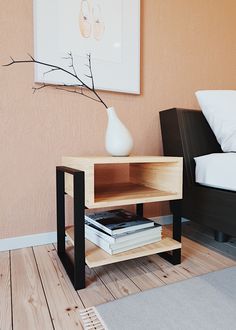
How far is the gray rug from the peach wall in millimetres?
606

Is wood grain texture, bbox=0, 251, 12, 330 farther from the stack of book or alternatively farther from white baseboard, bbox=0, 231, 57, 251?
the stack of book

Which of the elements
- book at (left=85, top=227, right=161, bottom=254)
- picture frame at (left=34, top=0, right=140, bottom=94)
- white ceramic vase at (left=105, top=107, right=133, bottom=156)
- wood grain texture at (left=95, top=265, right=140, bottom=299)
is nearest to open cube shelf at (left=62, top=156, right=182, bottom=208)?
white ceramic vase at (left=105, top=107, right=133, bottom=156)

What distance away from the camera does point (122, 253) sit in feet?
2.74

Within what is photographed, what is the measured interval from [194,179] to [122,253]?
0.48 m

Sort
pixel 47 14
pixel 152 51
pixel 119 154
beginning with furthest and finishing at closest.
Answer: pixel 152 51
pixel 47 14
pixel 119 154

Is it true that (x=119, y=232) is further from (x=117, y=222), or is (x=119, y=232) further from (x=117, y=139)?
(x=117, y=139)

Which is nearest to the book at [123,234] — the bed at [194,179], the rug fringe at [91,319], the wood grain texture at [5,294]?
the bed at [194,179]

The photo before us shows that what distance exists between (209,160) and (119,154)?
1.28 ft

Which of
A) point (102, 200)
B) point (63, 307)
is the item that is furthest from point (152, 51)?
point (63, 307)

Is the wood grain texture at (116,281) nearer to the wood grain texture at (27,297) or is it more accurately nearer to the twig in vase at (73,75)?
the wood grain texture at (27,297)

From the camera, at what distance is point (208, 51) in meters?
1.51

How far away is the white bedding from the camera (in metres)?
0.89

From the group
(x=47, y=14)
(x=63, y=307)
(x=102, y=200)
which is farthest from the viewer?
(x=47, y=14)

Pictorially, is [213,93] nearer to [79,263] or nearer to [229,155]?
[229,155]
